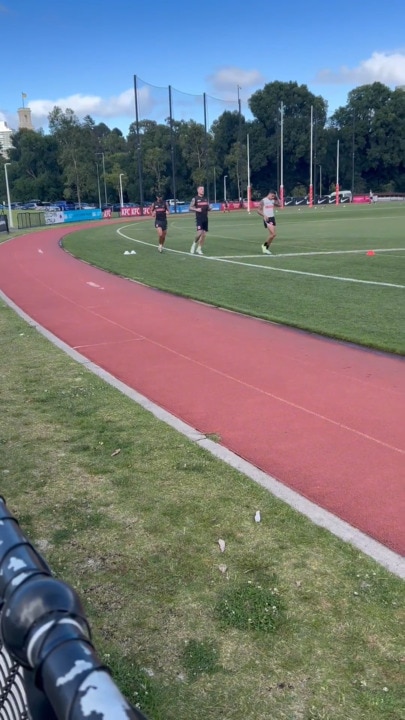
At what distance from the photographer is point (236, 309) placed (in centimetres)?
1188

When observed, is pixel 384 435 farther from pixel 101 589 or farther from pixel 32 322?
pixel 32 322

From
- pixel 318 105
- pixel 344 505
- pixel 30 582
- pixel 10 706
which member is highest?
pixel 318 105

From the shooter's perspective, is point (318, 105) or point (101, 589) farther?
point (318, 105)

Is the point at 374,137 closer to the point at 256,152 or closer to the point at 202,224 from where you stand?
the point at 256,152

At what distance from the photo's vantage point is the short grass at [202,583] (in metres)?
2.75

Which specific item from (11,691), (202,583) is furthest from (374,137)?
(11,691)

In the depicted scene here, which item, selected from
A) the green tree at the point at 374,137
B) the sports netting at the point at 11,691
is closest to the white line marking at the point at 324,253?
the sports netting at the point at 11,691

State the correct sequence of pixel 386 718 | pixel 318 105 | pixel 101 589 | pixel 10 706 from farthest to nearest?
pixel 318 105 → pixel 101 589 → pixel 386 718 → pixel 10 706

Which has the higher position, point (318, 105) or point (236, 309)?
point (318, 105)

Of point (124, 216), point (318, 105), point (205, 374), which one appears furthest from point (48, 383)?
point (318, 105)

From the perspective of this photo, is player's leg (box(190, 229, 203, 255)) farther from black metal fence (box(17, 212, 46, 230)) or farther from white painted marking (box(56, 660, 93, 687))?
black metal fence (box(17, 212, 46, 230))

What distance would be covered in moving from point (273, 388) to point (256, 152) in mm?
98786

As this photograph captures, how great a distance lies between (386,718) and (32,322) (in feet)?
32.8

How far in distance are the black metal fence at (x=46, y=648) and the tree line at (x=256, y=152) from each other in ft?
316
